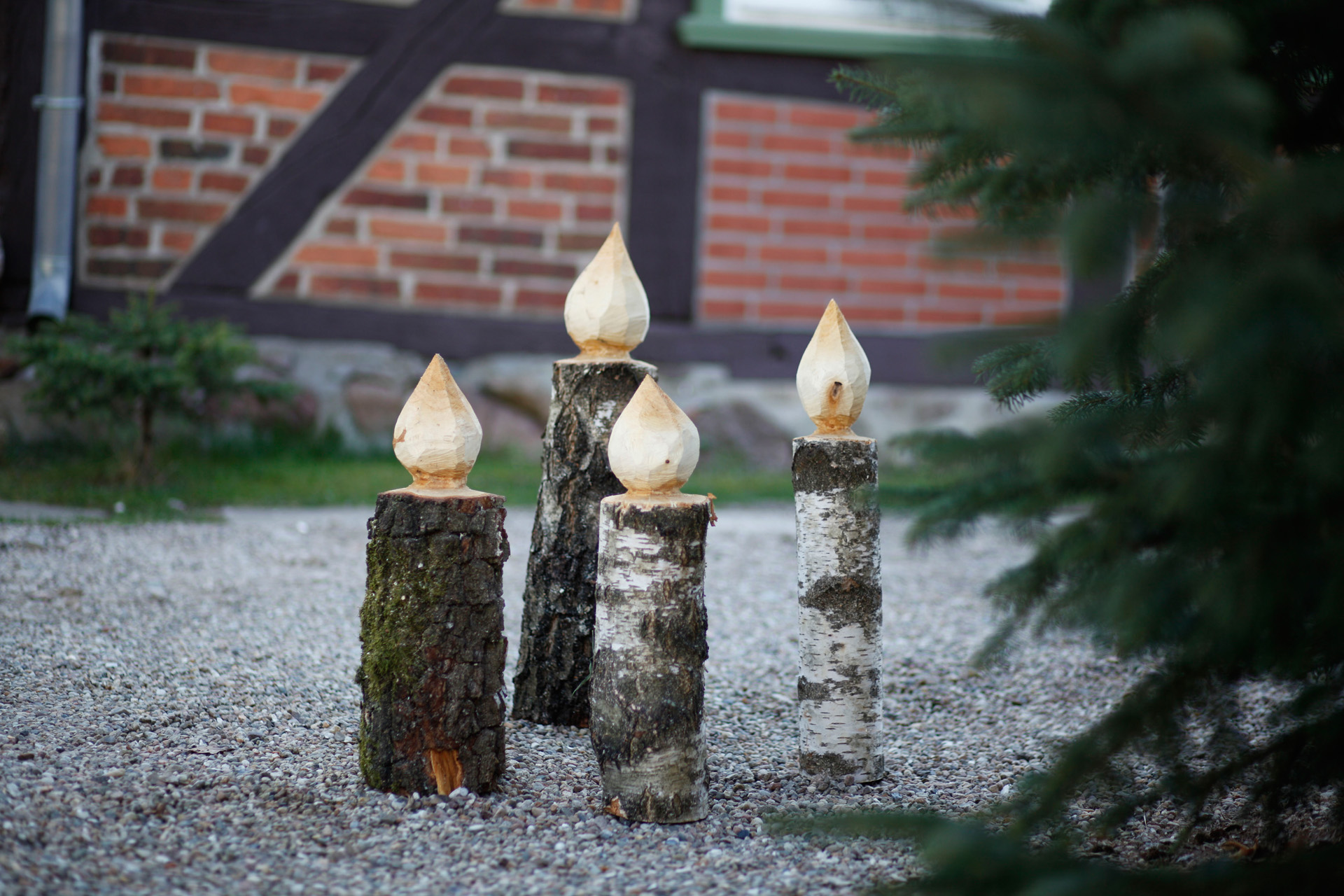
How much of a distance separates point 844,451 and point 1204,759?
3.32 feet

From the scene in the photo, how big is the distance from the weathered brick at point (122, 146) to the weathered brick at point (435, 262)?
129cm

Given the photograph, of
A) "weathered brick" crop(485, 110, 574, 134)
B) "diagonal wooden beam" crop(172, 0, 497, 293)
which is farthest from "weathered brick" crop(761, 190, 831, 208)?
"diagonal wooden beam" crop(172, 0, 497, 293)

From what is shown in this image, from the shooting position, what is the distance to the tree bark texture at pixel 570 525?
2.19 m

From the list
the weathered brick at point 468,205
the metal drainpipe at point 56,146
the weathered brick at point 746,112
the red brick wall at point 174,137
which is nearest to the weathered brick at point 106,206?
the red brick wall at point 174,137

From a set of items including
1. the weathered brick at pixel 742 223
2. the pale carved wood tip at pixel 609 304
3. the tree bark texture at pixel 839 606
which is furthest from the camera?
the weathered brick at pixel 742 223

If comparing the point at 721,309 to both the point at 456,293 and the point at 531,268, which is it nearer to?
the point at 531,268

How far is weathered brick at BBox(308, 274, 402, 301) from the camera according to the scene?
5434mm

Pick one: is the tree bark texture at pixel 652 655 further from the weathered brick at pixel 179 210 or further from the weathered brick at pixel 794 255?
the weathered brick at pixel 179 210

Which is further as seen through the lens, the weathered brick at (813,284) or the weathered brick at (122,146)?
the weathered brick at (813,284)

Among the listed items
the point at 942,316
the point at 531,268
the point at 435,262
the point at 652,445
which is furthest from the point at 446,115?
the point at 652,445

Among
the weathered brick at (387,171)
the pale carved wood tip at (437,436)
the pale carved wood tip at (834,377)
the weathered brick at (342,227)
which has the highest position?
the weathered brick at (387,171)

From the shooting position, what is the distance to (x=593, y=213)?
567 centimetres

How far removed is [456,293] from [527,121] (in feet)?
3.21

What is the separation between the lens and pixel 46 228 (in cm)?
504
